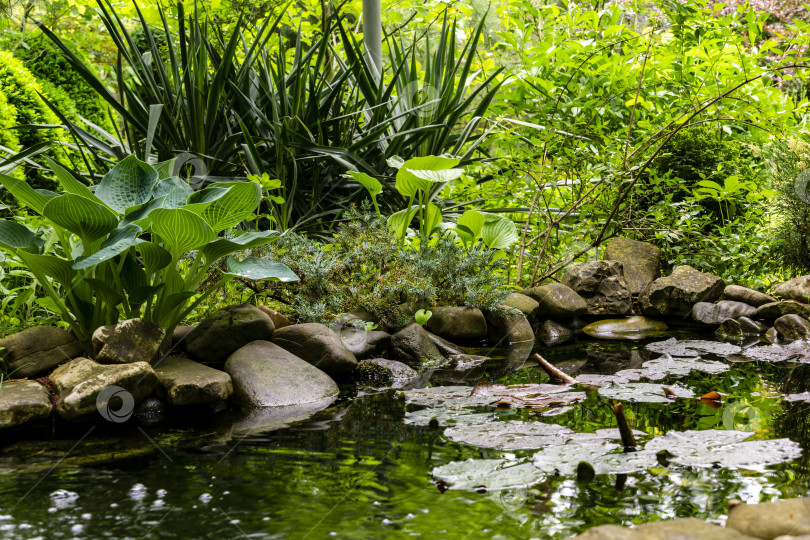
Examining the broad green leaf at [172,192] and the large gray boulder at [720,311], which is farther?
the large gray boulder at [720,311]

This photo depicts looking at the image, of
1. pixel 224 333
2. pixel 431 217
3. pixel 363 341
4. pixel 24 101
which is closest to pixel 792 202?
pixel 431 217

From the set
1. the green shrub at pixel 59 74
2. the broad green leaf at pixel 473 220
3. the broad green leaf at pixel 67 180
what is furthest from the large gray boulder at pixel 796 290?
the green shrub at pixel 59 74

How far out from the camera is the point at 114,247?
6.79 feet

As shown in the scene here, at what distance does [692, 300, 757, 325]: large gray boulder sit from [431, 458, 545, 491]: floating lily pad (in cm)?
305

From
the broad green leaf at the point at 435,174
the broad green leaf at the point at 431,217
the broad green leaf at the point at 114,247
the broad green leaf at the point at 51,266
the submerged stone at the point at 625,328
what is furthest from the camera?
the submerged stone at the point at 625,328

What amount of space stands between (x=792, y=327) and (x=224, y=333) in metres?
3.13

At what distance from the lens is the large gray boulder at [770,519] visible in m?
1.12

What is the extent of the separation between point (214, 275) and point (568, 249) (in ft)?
9.48

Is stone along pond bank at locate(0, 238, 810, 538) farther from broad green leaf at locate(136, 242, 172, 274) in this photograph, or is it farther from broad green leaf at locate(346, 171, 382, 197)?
broad green leaf at locate(346, 171, 382, 197)

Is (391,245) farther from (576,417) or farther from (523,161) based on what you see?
(523,161)

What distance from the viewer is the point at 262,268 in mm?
2395

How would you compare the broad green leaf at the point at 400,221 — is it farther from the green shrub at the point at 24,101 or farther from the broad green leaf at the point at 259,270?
the green shrub at the point at 24,101

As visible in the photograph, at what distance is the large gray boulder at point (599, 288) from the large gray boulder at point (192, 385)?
105 inches

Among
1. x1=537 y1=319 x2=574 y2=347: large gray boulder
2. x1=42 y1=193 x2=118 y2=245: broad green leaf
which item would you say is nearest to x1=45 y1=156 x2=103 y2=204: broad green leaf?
x1=42 y1=193 x2=118 y2=245: broad green leaf
